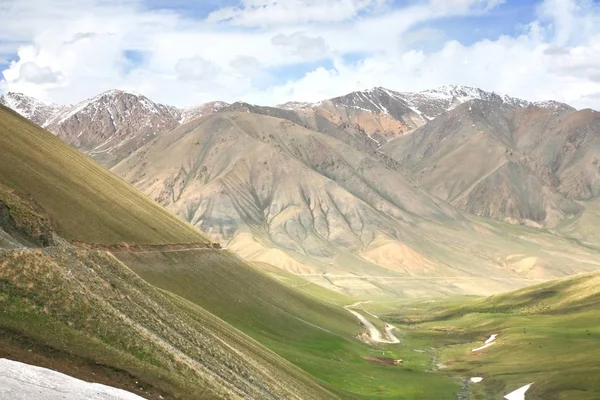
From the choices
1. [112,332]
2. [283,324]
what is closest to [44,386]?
[112,332]

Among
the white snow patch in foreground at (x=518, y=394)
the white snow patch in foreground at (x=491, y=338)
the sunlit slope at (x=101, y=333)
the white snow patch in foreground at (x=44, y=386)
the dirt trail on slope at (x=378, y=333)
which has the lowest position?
the white snow patch in foreground at (x=44, y=386)

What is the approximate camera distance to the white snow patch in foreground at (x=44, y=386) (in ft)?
84.8

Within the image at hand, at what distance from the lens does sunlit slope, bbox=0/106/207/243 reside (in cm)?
9112

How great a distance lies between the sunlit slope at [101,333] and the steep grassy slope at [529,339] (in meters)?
50.2

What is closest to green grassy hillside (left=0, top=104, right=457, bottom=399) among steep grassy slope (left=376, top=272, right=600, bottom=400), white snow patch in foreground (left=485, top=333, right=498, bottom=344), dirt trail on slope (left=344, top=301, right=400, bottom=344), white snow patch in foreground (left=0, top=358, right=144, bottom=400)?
white snow patch in foreground (left=0, top=358, right=144, bottom=400)

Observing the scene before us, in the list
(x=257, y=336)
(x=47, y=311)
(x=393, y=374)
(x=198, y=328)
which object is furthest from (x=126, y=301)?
(x=393, y=374)

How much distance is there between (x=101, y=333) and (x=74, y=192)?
70.2m

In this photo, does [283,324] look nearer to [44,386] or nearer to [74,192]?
[74,192]

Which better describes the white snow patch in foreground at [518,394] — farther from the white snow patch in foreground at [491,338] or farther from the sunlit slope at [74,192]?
the sunlit slope at [74,192]

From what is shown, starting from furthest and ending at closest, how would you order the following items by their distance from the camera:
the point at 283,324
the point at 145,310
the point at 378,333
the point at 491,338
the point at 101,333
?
1. the point at 378,333
2. the point at 491,338
3. the point at 283,324
4. the point at 145,310
5. the point at 101,333

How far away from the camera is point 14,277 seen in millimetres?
36156

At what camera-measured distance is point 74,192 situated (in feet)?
336

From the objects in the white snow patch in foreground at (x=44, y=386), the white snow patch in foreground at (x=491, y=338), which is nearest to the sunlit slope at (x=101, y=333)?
the white snow patch in foreground at (x=44, y=386)

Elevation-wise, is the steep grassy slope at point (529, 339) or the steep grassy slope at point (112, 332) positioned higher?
the steep grassy slope at point (529, 339)
